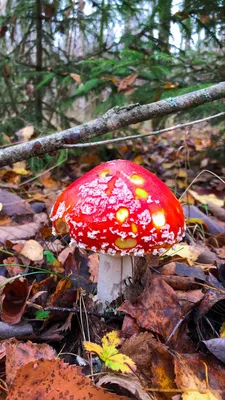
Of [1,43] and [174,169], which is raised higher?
[1,43]

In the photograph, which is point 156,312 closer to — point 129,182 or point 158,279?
point 158,279

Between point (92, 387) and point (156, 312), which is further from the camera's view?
point (156, 312)

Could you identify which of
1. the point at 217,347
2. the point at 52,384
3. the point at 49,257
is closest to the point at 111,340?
the point at 52,384

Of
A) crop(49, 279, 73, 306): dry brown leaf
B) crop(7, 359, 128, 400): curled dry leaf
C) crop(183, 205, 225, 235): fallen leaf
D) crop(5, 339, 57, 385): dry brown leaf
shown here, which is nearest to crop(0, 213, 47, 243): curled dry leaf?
crop(49, 279, 73, 306): dry brown leaf

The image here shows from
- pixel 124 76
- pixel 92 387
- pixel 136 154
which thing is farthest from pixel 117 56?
pixel 92 387

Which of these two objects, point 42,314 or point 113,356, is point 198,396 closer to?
point 113,356

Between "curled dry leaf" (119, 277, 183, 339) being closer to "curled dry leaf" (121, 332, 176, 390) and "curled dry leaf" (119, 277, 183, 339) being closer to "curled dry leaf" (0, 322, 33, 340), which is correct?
"curled dry leaf" (121, 332, 176, 390)
